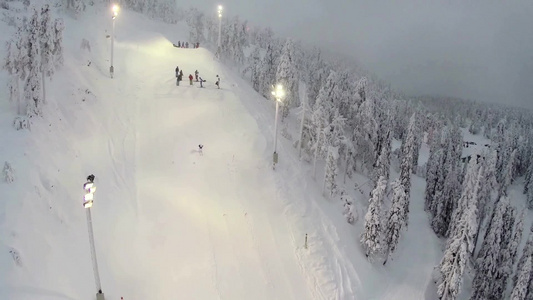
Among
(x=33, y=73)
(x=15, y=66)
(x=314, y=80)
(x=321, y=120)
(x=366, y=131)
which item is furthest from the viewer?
(x=314, y=80)

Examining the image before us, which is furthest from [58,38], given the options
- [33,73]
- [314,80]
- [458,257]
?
[314,80]

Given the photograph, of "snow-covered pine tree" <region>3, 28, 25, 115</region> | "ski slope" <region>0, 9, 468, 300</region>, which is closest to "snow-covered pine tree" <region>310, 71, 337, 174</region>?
"ski slope" <region>0, 9, 468, 300</region>

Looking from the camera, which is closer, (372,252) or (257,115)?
(372,252)

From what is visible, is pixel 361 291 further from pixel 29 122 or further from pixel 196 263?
pixel 29 122

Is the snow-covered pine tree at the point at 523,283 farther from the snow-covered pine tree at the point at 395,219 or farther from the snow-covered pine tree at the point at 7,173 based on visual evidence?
the snow-covered pine tree at the point at 7,173

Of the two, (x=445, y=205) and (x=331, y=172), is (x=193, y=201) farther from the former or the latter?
(x=445, y=205)

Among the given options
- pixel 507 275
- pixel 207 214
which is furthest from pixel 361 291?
pixel 507 275
